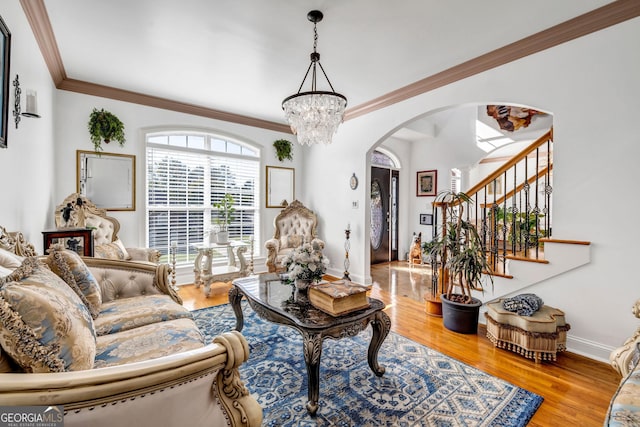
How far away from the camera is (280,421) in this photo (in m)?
1.66

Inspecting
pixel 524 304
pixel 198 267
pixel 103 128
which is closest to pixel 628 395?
pixel 524 304

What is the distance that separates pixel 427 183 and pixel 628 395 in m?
5.76

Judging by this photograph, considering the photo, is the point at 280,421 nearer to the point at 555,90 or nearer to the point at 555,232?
the point at 555,232

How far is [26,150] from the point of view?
237cm

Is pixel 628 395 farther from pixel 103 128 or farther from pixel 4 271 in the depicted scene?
Answer: pixel 103 128

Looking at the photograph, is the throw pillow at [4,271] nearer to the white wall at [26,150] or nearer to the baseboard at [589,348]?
the white wall at [26,150]

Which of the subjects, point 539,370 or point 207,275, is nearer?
point 539,370

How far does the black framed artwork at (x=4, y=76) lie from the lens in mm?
1766

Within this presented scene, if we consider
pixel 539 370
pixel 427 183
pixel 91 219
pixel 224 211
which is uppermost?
pixel 427 183

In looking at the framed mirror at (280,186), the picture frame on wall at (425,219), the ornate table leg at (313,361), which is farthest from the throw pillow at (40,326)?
the picture frame on wall at (425,219)

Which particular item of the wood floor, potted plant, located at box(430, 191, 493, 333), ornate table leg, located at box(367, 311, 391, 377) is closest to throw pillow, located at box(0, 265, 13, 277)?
ornate table leg, located at box(367, 311, 391, 377)

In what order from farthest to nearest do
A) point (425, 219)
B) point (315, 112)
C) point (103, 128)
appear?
point (425, 219)
point (103, 128)
point (315, 112)

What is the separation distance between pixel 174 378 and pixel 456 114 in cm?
672

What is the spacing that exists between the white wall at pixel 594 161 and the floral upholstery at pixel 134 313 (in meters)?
3.16
